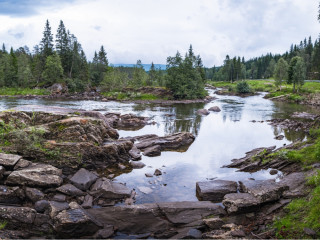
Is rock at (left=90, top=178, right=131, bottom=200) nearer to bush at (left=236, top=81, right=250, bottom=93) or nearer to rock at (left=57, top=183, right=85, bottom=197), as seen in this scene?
rock at (left=57, top=183, right=85, bottom=197)

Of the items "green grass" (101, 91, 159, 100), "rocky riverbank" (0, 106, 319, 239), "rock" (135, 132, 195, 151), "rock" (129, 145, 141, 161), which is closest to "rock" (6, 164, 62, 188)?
"rocky riverbank" (0, 106, 319, 239)

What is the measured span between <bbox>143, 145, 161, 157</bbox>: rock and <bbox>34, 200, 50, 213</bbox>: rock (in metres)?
12.2

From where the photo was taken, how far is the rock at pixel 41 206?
11.7 meters

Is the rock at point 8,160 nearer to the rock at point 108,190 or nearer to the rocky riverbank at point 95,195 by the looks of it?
the rocky riverbank at point 95,195

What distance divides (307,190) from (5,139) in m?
19.0

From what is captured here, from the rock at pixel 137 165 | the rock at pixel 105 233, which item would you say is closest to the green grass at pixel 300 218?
the rock at pixel 105 233

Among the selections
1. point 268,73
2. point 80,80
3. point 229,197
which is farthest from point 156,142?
point 268,73

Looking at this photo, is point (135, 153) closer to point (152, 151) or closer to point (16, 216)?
point (152, 151)

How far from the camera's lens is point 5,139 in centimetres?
1698

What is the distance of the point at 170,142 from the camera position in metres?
26.4

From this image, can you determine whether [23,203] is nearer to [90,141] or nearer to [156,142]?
[90,141]

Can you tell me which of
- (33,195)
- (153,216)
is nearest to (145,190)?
(153,216)

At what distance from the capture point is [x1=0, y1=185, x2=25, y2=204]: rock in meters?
12.0

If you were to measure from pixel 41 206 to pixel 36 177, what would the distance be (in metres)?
2.20
